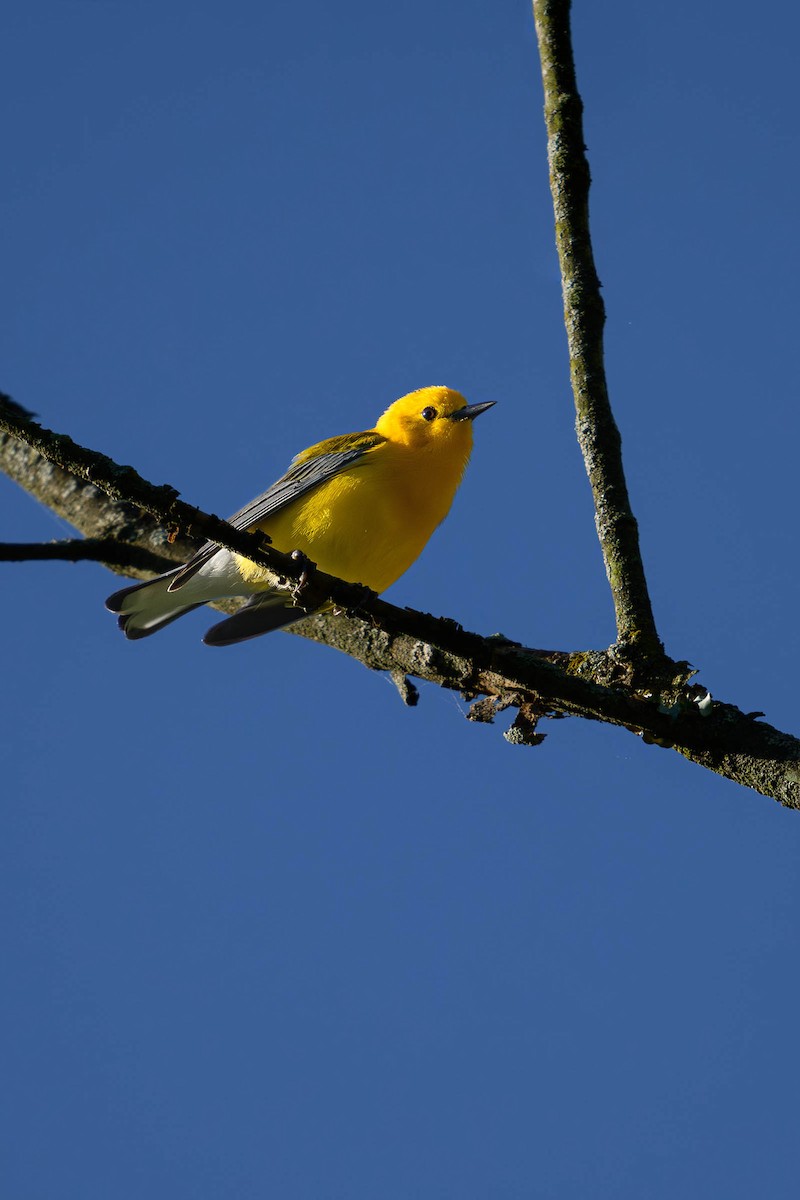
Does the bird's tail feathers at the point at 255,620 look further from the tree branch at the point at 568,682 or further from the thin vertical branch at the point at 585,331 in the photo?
the thin vertical branch at the point at 585,331

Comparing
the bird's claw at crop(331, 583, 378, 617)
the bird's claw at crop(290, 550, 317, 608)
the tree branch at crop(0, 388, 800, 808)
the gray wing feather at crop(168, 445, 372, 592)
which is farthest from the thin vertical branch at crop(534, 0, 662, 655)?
the gray wing feather at crop(168, 445, 372, 592)

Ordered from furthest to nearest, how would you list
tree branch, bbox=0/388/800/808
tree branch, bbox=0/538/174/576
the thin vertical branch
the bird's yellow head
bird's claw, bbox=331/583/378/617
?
the bird's yellow head → tree branch, bbox=0/538/174/576 → the thin vertical branch → bird's claw, bbox=331/583/378/617 → tree branch, bbox=0/388/800/808

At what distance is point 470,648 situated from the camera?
339 cm

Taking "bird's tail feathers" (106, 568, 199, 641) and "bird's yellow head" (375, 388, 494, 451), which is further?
"bird's yellow head" (375, 388, 494, 451)

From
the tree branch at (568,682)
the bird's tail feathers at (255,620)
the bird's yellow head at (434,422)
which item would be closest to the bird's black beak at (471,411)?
the bird's yellow head at (434,422)

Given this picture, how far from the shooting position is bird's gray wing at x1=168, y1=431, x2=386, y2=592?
17.7ft

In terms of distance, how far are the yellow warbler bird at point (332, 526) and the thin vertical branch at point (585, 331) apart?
152 cm

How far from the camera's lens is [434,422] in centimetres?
592

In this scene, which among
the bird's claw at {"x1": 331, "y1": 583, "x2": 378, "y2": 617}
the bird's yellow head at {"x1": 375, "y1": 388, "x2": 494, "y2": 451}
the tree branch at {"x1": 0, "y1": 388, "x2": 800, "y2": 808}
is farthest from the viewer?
the bird's yellow head at {"x1": 375, "y1": 388, "x2": 494, "y2": 451}

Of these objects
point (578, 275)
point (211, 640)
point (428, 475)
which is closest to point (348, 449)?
point (428, 475)

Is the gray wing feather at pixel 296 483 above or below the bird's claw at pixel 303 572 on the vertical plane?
above

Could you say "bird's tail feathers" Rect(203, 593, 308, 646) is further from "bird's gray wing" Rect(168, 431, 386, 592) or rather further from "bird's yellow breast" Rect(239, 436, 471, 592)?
"bird's gray wing" Rect(168, 431, 386, 592)

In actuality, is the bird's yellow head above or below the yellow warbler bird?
above

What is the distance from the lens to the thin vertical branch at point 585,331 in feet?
12.0
